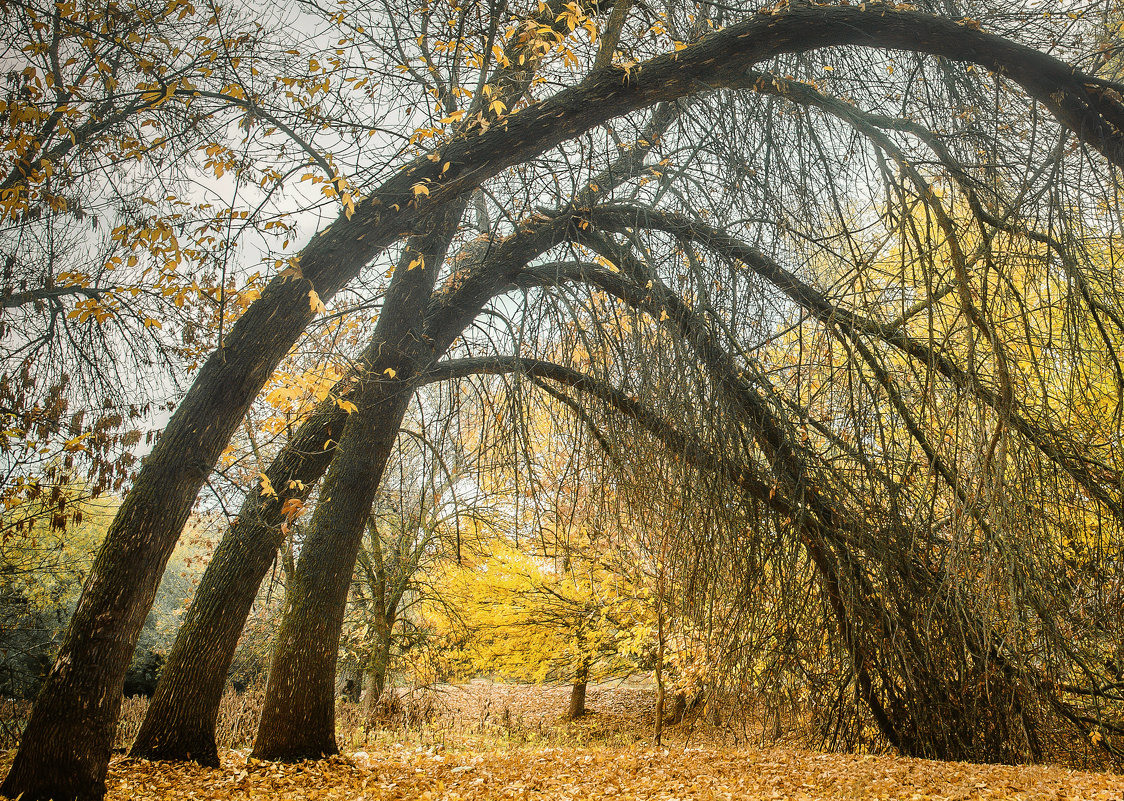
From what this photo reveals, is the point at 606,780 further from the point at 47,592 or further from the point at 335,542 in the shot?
the point at 47,592

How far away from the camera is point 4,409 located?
13.8 ft

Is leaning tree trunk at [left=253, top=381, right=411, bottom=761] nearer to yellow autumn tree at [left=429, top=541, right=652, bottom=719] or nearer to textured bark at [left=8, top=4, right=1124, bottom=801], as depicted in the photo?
textured bark at [left=8, top=4, right=1124, bottom=801]

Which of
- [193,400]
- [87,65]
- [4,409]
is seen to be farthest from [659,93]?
Result: [4,409]

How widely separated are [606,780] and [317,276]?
14.7ft

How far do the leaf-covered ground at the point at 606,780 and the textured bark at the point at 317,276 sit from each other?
110 cm

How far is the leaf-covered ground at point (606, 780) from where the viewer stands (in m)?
4.14

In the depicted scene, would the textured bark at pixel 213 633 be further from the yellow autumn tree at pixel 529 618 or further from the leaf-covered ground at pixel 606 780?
the yellow autumn tree at pixel 529 618

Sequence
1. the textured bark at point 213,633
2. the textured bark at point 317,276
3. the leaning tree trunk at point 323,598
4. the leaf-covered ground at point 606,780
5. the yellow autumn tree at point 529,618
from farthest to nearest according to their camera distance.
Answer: the yellow autumn tree at point 529,618 → the leaning tree trunk at point 323,598 → the textured bark at point 213,633 → the leaf-covered ground at point 606,780 → the textured bark at point 317,276

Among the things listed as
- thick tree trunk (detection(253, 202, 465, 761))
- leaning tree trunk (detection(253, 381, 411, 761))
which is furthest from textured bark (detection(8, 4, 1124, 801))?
leaning tree trunk (detection(253, 381, 411, 761))

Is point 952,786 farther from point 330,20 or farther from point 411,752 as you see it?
point 330,20

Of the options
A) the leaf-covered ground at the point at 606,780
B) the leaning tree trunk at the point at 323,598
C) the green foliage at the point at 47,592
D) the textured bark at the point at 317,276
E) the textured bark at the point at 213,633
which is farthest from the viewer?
the green foliage at the point at 47,592

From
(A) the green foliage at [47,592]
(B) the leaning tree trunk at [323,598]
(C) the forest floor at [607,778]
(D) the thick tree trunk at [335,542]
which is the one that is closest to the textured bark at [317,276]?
(A) the green foliage at [47,592]

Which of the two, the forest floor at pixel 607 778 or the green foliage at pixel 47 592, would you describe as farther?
the green foliage at pixel 47 592

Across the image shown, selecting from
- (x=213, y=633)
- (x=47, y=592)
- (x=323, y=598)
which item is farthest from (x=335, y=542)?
(x=47, y=592)
